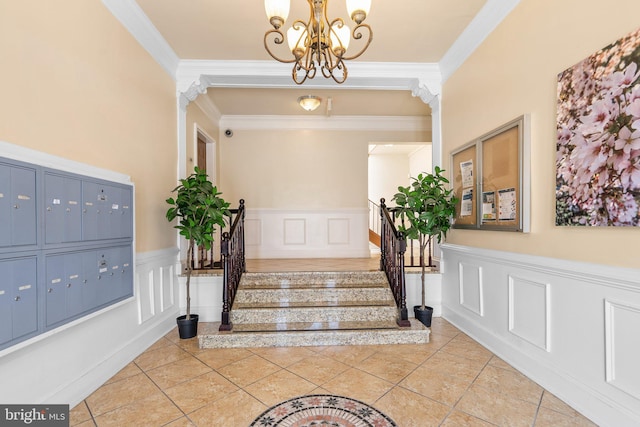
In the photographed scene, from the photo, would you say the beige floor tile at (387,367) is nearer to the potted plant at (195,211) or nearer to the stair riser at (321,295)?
the stair riser at (321,295)

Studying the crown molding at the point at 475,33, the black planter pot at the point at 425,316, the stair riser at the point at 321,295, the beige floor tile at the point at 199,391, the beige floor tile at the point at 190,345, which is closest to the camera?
the beige floor tile at the point at 199,391

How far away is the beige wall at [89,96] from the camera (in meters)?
1.61

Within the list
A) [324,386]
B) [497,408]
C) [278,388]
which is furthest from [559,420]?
[278,388]

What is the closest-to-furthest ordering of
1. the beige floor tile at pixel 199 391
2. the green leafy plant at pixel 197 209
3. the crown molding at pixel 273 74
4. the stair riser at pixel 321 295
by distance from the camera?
the beige floor tile at pixel 199 391 < the green leafy plant at pixel 197 209 < the stair riser at pixel 321 295 < the crown molding at pixel 273 74

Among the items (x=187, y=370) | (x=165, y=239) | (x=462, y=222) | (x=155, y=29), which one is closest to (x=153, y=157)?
(x=165, y=239)

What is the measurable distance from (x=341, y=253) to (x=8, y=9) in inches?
196

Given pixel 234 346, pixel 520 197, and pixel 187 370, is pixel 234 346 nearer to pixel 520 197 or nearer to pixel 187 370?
pixel 187 370

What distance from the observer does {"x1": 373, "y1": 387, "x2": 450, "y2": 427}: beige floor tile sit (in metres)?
1.76

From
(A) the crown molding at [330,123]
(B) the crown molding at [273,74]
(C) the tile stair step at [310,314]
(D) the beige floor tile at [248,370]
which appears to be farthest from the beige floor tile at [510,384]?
(A) the crown molding at [330,123]

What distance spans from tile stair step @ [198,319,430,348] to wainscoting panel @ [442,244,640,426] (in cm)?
70

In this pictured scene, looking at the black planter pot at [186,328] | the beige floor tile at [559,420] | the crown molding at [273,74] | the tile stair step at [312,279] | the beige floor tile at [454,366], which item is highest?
the crown molding at [273,74]

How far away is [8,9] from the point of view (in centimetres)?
155

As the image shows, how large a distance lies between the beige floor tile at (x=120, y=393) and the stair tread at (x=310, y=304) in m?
1.12

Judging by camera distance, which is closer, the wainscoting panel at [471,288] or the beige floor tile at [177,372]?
the beige floor tile at [177,372]
